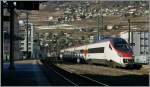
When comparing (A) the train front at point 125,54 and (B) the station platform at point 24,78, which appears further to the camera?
(A) the train front at point 125,54

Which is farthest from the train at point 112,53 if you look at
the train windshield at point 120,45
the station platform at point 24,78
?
the station platform at point 24,78

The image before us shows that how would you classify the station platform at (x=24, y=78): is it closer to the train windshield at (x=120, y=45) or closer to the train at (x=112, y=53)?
the train at (x=112, y=53)

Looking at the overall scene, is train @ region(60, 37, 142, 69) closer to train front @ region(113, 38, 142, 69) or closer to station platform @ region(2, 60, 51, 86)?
train front @ region(113, 38, 142, 69)

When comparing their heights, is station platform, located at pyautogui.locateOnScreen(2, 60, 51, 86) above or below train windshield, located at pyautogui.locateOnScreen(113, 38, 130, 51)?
below

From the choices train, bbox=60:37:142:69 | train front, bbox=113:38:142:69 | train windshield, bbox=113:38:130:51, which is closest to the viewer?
train front, bbox=113:38:142:69

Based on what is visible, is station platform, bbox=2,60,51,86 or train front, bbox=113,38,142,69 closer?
station platform, bbox=2,60,51,86

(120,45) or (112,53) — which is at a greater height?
(120,45)

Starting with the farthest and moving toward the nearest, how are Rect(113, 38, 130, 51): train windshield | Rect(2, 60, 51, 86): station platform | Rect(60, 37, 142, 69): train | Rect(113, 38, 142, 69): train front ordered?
1. Rect(113, 38, 130, 51): train windshield
2. Rect(60, 37, 142, 69): train
3. Rect(113, 38, 142, 69): train front
4. Rect(2, 60, 51, 86): station platform

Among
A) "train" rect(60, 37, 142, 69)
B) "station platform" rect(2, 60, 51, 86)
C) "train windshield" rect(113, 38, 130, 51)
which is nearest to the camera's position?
"station platform" rect(2, 60, 51, 86)

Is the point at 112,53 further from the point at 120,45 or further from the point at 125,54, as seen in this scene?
the point at 125,54

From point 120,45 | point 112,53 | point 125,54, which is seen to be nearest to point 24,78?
point 125,54

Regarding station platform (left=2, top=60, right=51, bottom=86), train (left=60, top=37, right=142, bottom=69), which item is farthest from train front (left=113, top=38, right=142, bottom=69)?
station platform (left=2, top=60, right=51, bottom=86)

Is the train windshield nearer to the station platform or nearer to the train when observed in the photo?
the train

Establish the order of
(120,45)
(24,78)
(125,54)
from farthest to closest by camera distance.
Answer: (120,45)
(125,54)
(24,78)
